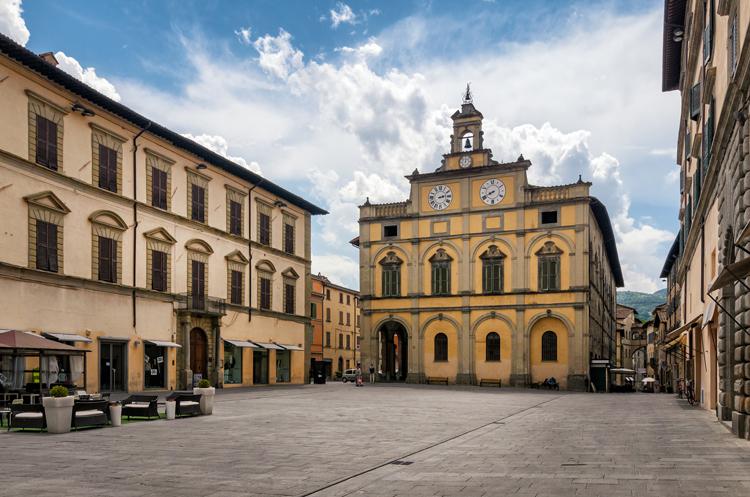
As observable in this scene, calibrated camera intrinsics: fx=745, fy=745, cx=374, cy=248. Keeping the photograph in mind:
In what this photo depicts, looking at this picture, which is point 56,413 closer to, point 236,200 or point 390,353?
point 236,200

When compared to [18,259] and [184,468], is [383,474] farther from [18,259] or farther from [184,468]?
[18,259]

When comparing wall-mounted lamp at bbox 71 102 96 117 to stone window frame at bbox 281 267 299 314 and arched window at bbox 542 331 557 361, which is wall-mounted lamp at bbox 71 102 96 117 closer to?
stone window frame at bbox 281 267 299 314

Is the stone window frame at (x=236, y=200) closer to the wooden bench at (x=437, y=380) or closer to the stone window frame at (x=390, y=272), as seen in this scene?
the stone window frame at (x=390, y=272)

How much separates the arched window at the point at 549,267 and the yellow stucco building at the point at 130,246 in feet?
56.0

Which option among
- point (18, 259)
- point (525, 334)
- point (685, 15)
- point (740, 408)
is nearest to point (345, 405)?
point (18, 259)

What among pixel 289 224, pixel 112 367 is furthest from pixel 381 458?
pixel 289 224

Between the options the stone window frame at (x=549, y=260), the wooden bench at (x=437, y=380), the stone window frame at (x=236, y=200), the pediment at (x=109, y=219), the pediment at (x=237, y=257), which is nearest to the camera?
the pediment at (x=109, y=219)

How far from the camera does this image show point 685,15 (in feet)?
99.2

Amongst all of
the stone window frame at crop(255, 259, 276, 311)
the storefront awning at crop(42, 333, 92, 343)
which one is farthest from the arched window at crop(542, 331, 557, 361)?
the storefront awning at crop(42, 333, 92, 343)

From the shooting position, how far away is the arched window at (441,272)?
53.8 meters

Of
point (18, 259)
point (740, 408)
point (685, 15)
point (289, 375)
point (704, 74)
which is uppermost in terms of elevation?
point (685, 15)

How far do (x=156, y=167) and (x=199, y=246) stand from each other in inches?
201

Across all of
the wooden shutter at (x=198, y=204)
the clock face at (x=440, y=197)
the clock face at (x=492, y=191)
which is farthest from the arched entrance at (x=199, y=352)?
the clock face at (x=492, y=191)

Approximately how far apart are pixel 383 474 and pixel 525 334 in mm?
40875
